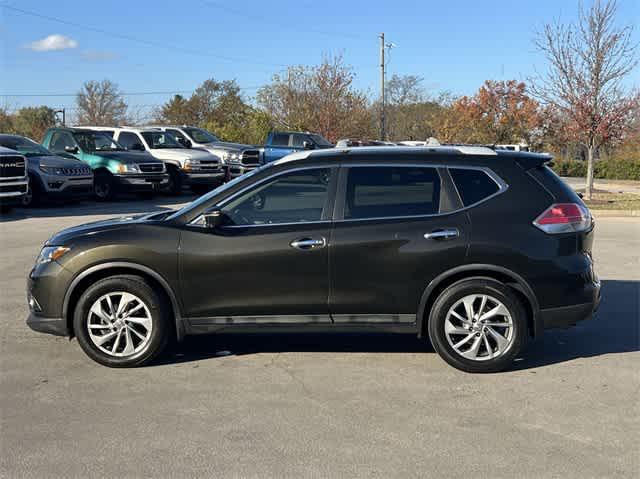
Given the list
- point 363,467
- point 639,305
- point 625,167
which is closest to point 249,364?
point 363,467

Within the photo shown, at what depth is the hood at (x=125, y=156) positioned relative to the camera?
21386 mm

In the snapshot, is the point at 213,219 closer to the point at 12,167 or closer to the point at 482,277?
the point at 482,277

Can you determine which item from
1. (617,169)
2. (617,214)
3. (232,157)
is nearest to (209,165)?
(232,157)

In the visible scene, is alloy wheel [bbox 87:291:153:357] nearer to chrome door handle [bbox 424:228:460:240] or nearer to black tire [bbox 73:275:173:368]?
Result: black tire [bbox 73:275:173:368]

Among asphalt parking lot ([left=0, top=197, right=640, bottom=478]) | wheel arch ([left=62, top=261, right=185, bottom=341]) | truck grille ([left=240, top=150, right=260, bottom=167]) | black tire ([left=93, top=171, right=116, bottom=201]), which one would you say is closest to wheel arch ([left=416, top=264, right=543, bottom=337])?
asphalt parking lot ([left=0, top=197, right=640, bottom=478])

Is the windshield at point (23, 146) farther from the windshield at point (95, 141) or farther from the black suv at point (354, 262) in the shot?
the black suv at point (354, 262)

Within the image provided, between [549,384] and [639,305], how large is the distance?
3.13m

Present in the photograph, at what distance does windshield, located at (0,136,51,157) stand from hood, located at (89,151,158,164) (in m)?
1.59

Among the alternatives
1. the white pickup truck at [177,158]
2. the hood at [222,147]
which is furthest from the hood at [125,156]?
the hood at [222,147]

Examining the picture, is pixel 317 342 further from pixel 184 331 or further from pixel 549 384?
pixel 549 384

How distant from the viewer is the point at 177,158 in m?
23.6

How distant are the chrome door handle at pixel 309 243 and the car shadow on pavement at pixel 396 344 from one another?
1.06 meters

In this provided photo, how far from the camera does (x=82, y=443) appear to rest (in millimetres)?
4543

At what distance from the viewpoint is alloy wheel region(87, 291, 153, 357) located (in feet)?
19.7
